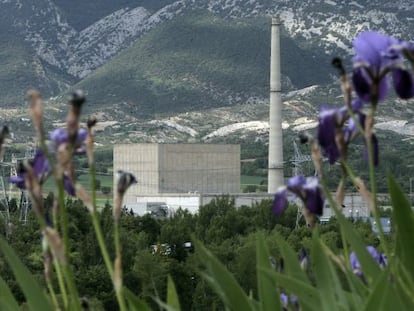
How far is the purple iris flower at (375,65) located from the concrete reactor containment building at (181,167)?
59.7 metres

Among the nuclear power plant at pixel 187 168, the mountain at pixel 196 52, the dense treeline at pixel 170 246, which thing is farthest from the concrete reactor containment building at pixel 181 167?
the mountain at pixel 196 52

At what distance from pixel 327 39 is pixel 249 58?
45.3ft

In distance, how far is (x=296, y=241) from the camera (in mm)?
30812

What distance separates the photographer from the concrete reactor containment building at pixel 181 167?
6350 cm

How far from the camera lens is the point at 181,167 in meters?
65.8

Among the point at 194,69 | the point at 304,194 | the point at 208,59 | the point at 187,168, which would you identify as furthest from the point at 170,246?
the point at 208,59

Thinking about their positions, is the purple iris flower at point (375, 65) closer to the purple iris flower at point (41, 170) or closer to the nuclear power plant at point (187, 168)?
the purple iris flower at point (41, 170)

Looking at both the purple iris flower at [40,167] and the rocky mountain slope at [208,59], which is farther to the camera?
the rocky mountain slope at [208,59]

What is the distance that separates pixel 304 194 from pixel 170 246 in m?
33.6

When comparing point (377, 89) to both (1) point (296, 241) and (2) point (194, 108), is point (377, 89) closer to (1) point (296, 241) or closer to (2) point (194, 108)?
(1) point (296, 241)

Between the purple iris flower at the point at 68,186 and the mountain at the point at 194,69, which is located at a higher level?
the mountain at the point at 194,69

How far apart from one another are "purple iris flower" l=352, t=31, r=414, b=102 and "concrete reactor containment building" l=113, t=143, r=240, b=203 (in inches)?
2349

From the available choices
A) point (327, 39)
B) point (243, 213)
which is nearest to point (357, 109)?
point (243, 213)

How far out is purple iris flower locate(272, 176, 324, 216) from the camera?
1.60 m
